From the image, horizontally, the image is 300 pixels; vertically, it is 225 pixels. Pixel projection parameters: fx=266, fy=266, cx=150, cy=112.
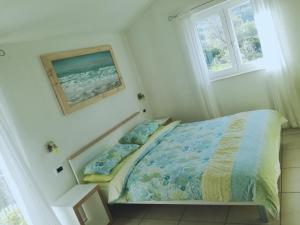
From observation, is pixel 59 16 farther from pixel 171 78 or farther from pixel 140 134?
pixel 171 78

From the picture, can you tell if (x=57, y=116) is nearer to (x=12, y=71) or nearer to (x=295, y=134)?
(x=12, y=71)

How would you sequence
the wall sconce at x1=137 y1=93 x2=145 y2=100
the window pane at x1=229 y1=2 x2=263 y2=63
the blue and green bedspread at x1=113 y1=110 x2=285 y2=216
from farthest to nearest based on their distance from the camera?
the wall sconce at x1=137 y1=93 x2=145 y2=100, the window pane at x1=229 y1=2 x2=263 y2=63, the blue and green bedspread at x1=113 y1=110 x2=285 y2=216

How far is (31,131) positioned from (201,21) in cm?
290

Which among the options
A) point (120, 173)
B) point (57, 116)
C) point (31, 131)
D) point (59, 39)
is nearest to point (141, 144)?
point (120, 173)

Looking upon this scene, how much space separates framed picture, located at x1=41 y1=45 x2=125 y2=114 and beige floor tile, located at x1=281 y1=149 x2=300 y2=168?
2409 millimetres

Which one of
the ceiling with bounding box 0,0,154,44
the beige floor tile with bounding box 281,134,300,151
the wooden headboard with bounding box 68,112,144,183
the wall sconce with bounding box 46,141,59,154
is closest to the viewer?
the ceiling with bounding box 0,0,154,44

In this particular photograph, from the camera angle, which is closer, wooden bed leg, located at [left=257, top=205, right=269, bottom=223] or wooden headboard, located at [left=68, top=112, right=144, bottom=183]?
wooden bed leg, located at [left=257, top=205, right=269, bottom=223]

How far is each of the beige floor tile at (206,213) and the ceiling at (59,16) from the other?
242 centimetres

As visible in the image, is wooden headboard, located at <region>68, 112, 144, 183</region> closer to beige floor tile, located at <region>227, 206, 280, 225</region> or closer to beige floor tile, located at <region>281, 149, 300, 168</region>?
beige floor tile, located at <region>227, 206, 280, 225</region>

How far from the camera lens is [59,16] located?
2812mm

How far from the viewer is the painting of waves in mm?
3205

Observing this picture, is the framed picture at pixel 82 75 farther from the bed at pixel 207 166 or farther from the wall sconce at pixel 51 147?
the bed at pixel 207 166

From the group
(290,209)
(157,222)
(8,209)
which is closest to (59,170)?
(8,209)

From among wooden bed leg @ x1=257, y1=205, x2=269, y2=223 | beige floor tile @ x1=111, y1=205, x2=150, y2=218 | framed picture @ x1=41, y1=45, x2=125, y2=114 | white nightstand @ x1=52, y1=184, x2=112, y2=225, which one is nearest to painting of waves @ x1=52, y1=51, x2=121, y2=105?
framed picture @ x1=41, y1=45, x2=125, y2=114
